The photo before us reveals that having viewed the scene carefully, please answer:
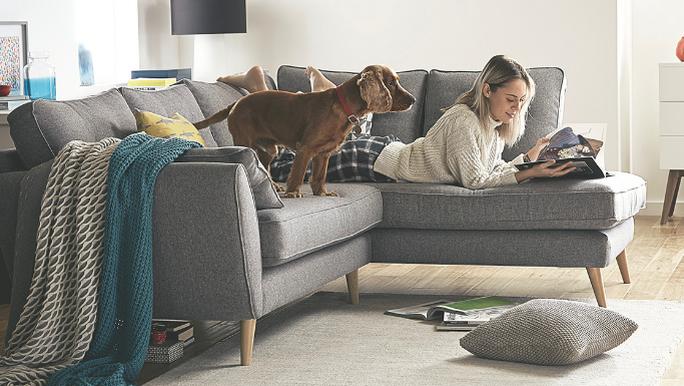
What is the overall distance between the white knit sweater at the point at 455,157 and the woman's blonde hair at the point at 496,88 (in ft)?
0.10

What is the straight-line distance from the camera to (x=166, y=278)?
313 cm

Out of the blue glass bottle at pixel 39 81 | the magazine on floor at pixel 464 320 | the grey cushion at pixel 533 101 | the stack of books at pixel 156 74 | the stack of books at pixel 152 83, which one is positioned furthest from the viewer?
the stack of books at pixel 156 74

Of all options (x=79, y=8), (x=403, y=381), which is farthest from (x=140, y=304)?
(x=79, y=8)

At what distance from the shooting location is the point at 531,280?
4641 millimetres

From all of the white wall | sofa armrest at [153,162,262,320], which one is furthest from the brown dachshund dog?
the white wall

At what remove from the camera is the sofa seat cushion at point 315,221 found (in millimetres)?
3199

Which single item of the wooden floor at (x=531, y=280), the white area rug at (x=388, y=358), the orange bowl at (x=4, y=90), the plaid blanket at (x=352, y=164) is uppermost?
the orange bowl at (x=4, y=90)

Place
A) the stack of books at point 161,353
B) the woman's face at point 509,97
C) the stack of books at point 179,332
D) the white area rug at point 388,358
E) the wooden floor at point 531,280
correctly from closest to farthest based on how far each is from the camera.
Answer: the white area rug at point 388,358
the stack of books at point 161,353
the stack of books at point 179,332
the woman's face at point 509,97
the wooden floor at point 531,280

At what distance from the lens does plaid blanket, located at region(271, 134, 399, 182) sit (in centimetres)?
437

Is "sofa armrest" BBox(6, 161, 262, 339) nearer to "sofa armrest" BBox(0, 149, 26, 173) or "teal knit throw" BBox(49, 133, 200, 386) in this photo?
"teal knit throw" BBox(49, 133, 200, 386)

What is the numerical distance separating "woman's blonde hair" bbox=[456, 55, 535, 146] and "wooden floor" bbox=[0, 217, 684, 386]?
25.2 inches

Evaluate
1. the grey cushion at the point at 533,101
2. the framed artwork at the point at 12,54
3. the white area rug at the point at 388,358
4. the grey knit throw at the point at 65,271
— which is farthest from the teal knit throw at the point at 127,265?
the framed artwork at the point at 12,54

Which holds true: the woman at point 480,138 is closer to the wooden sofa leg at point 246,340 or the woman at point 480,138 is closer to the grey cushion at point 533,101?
the grey cushion at point 533,101

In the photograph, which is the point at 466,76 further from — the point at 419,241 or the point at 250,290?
the point at 250,290
